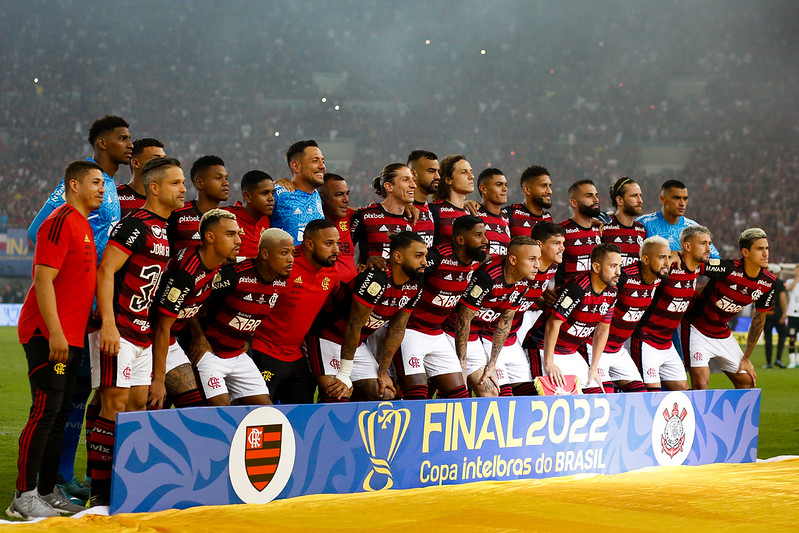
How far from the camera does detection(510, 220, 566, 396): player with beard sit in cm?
709

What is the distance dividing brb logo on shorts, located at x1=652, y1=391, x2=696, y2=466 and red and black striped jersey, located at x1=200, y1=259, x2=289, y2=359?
310cm

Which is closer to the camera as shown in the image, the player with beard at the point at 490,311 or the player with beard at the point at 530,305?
the player with beard at the point at 490,311

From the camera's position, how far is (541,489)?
5.62 m

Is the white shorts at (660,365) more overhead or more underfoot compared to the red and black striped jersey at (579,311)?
more underfoot

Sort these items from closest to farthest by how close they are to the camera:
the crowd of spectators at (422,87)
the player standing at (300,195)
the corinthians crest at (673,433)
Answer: the player standing at (300,195) → the corinthians crest at (673,433) → the crowd of spectators at (422,87)

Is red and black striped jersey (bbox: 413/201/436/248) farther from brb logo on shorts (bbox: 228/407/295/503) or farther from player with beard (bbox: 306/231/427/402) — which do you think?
brb logo on shorts (bbox: 228/407/295/503)

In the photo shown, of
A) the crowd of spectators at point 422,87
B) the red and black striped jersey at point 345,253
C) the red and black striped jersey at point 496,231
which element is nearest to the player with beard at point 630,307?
the red and black striped jersey at point 496,231

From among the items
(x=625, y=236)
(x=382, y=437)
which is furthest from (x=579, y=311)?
(x=382, y=437)

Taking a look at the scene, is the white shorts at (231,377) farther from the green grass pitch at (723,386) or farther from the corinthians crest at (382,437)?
the green grass pitch at (723,386)

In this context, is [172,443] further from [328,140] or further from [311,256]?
[328,140]

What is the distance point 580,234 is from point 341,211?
2149 millimetres

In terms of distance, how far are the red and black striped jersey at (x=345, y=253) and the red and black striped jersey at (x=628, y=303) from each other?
231cm

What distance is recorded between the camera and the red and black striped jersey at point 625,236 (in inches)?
315

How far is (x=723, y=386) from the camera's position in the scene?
1295 cm
